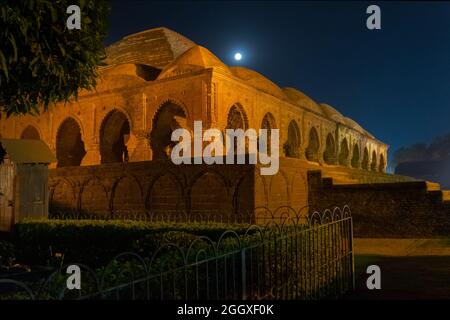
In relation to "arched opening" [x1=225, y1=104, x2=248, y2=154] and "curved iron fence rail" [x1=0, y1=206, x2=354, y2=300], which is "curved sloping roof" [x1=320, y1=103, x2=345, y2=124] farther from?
"curved iron fence rail" [x1=0, y1=206, x2=354, y2=300]

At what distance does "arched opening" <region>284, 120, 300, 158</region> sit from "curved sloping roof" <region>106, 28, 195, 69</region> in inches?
369

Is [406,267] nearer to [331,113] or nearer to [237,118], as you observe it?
[237,118]

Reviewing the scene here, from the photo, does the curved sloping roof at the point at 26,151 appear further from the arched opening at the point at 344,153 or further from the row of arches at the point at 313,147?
the arched opening at the point at 344,153

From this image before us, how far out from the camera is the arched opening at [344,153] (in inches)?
1471

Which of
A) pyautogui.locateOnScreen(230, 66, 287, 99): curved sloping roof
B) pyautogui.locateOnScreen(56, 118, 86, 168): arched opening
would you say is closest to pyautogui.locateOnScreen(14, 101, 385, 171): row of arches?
pyautogui.locateOnScreen(56, 118, 86, 168): arched opening

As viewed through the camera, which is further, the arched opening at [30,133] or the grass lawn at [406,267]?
the arched opening at [30,133]

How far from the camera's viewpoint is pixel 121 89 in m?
23.7

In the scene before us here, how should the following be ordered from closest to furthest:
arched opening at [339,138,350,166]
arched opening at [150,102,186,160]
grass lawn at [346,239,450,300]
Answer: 1. grass lawn at [346,239,450,300]
2. arched opening at [150,102,186,160]
3. arched opening at [339,138,350,166]

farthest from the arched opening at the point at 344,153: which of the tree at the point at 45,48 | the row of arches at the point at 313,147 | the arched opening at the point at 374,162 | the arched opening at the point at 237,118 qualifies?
the tree at the point at 45,48

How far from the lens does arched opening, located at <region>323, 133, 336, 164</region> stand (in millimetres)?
34688

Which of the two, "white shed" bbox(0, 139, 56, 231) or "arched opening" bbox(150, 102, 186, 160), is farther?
"arched opening" bbox(150, 102, 186, 160)

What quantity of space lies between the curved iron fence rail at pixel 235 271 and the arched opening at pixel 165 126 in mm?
15192
